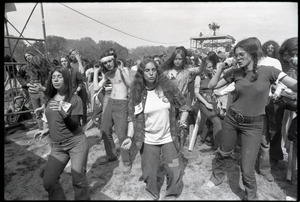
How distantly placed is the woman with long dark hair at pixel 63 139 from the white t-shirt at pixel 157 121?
0.85 m

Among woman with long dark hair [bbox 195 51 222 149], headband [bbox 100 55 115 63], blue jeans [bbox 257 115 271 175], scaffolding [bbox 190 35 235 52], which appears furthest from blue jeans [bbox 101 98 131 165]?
scaffolding [bbox 190 35 235 52]

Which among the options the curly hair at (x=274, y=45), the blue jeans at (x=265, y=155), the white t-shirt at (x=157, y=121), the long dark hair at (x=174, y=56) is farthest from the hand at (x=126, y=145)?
the curly hair at (x=274, y=45)

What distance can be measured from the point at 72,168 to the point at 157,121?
3.86 feet

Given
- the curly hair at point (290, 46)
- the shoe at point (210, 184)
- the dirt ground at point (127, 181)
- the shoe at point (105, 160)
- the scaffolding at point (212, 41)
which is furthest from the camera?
the scaffolding at point (212, 41)

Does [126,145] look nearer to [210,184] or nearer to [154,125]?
[154,125]

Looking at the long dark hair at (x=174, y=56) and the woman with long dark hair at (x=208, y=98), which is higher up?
the long dark hair at (x=174, y=56)

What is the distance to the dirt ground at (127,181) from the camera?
299cm

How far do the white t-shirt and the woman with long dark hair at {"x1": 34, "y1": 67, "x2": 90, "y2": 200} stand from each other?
845mm

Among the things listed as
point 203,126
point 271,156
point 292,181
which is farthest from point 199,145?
point 292,181

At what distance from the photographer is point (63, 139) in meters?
2.56

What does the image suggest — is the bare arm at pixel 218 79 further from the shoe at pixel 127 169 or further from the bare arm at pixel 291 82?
the shoe at pixel 127 169

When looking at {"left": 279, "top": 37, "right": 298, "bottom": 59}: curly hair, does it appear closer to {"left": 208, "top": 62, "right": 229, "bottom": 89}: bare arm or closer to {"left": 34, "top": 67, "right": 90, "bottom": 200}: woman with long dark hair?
{"left": 208, "top": 62, "right": 229, "bottom": 89}: bare arm

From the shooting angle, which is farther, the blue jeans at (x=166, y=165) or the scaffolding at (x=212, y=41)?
the scaffolding at (x=212, y=41)

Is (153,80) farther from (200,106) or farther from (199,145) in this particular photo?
(199,145)
